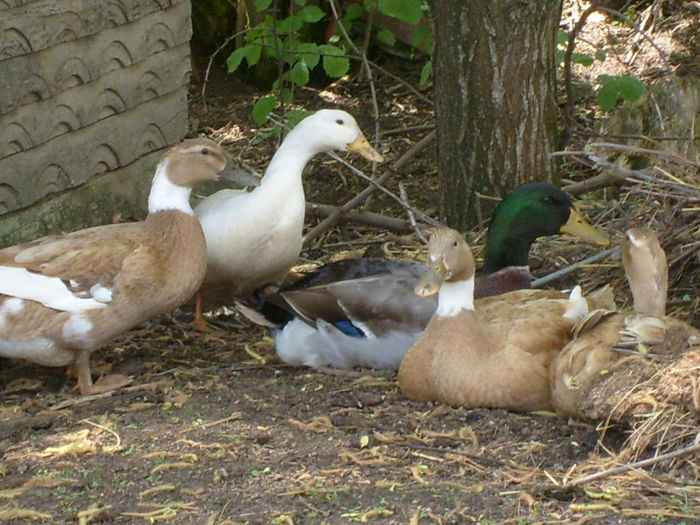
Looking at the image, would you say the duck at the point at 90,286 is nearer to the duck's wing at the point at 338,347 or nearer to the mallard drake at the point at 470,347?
the duck's wing at the point at 338,347

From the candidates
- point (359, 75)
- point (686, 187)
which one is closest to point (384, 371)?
point (686, 187)

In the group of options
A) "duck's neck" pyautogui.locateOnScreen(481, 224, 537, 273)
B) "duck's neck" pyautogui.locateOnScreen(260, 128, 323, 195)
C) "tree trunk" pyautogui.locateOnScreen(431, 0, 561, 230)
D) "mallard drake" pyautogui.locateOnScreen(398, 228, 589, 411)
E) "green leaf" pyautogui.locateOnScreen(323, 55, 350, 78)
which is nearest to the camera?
"mallard drake" pyautogui.locateOnScreen(398, 228, 589, 411)

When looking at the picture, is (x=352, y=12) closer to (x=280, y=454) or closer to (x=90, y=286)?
(x=90, y=286)

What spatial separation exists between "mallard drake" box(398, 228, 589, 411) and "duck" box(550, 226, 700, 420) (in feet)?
0.42

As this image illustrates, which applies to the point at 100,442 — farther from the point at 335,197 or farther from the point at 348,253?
the point at 335,197

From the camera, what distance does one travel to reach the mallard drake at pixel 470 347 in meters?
4.64

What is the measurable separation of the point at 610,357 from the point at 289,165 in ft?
7.32

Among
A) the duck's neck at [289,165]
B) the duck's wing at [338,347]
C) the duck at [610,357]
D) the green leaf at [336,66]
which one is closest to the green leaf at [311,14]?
the green leaf at [336,66]

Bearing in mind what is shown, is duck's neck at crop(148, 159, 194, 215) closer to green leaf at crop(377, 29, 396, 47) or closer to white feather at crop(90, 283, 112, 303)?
white feather at crop(90, 283, 112, 303)

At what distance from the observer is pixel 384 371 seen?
5.36 m

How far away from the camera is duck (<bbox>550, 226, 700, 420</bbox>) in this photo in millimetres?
4301

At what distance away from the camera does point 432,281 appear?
470 centimetres

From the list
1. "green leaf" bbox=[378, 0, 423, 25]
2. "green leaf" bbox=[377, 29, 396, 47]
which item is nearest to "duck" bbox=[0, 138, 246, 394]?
"green leaf" bbox=[378, 0, 423, 25]

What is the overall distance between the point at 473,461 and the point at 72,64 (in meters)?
3.16
